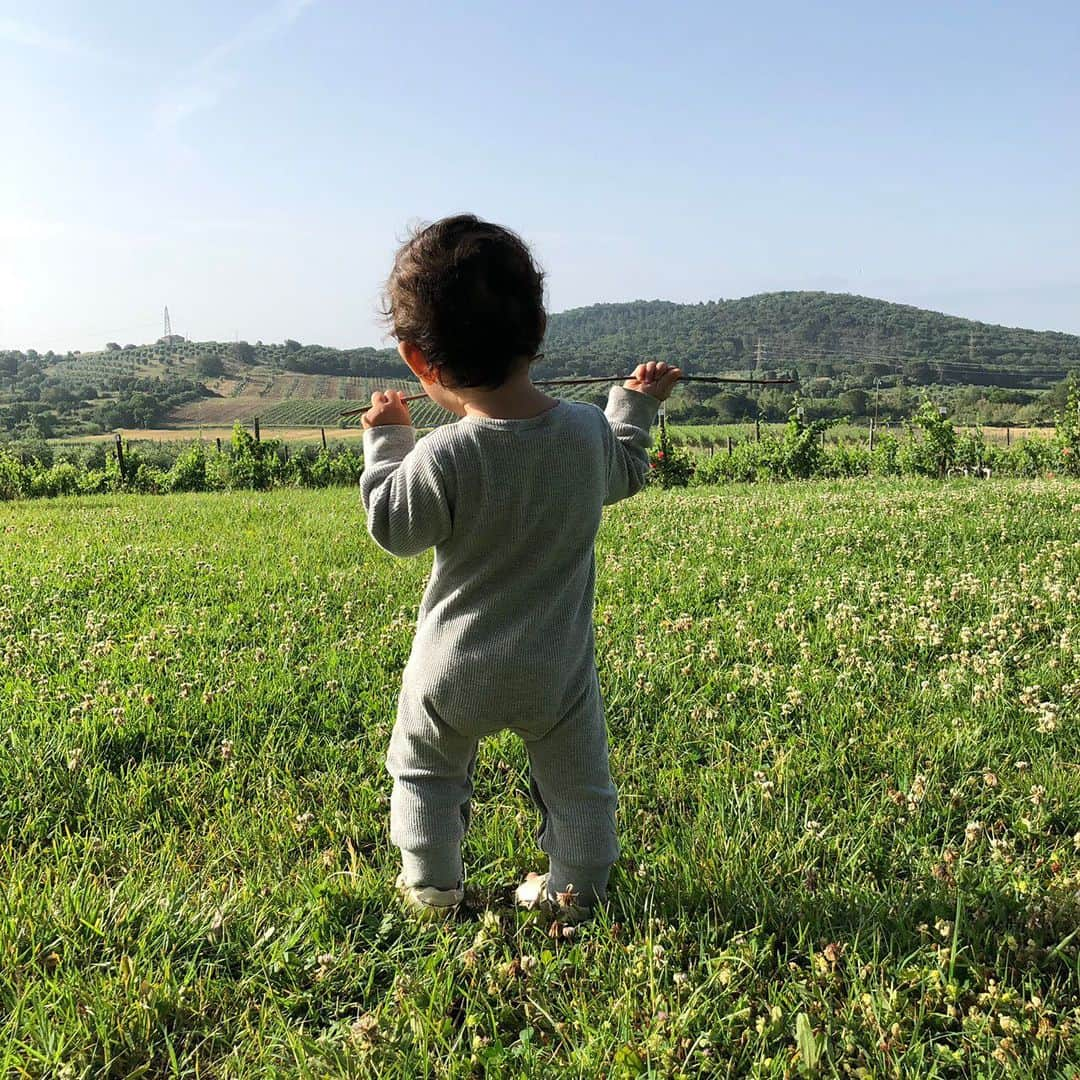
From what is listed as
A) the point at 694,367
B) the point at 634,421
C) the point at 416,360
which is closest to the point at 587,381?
the point at 634,421

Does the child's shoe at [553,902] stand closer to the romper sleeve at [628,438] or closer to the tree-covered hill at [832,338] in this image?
the romper sleeve at [628,438]

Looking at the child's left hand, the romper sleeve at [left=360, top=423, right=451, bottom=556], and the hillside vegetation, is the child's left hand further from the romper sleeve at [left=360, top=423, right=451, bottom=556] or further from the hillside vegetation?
the hillside vegetation

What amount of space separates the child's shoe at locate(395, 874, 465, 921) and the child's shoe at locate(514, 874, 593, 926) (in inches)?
7.7

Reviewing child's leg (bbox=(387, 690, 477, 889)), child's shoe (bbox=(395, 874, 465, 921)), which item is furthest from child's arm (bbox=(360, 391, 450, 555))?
child's shoe (bbox=(395, 874, 465, 921))

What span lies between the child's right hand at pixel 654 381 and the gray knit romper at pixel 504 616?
0.16 metres

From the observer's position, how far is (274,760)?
3.37 m

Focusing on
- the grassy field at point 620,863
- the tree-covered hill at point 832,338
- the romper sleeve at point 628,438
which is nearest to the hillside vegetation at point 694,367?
the tree-covered hill at point 832,338

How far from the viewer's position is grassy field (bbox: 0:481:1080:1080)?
6.46ft

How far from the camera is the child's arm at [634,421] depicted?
2.45 metres

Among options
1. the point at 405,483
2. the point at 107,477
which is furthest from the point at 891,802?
the point at 107,477

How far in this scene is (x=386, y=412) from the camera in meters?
2.33

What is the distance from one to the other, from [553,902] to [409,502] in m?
1.25

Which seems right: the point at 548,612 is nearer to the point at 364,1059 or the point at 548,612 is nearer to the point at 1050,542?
the point at 364,1059

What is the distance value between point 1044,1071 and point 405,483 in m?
1.95
